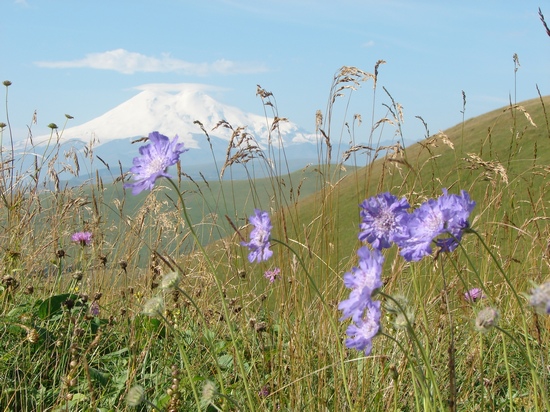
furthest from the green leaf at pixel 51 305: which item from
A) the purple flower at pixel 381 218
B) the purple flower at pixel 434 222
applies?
the purple flower at pixel 434 222

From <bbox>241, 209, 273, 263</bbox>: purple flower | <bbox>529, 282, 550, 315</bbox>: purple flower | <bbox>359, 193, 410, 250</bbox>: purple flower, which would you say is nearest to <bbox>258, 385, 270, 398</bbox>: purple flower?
<bbox>241, 209, 273, 263</bbox>: purple flower

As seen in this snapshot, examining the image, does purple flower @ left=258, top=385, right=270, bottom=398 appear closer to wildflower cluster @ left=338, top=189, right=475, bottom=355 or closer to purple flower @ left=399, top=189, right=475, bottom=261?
wildflower cluster @ left=338, top=189, right=475, bottom=355

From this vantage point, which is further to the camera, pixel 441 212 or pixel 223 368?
pixel 223 368

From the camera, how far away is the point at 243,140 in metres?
2.73

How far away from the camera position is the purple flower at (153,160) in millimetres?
1288

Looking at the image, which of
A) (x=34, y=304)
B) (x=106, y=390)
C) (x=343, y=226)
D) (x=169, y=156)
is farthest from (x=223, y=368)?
(x=343, y=226)

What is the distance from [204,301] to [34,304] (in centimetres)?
78

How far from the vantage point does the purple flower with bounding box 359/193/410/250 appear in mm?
1278

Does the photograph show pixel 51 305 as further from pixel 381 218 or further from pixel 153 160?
pixel 381 218

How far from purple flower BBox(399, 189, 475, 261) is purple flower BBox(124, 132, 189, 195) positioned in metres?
0.50

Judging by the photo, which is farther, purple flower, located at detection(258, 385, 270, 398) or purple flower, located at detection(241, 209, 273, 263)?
purple flower, located at detection(258, 385, 270, 398)

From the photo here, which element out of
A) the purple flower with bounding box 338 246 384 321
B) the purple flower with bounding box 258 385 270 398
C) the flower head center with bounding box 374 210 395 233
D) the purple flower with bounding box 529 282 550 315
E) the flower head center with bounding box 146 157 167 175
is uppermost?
the flower head center with bounding box 146 157 167 175

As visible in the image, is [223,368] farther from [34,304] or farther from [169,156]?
[169,156]

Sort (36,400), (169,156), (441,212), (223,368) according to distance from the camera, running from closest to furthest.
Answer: (441,212)
(169,156)
(36,400)
(223,368)
